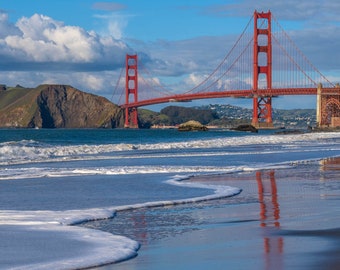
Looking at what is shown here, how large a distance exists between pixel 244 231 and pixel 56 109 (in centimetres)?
12439

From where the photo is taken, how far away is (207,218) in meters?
7.91

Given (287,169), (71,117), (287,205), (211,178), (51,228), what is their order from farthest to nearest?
(71,117) → (287,169) → (211,178) → (287,205) → (51,228)

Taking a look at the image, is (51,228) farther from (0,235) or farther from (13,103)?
(13,103)

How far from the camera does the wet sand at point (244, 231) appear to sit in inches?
217

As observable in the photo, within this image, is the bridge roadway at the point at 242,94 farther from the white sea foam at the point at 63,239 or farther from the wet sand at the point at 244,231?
the white sea foam at the point at 63,239

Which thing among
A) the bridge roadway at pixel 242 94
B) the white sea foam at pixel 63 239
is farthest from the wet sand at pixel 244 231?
the bridge roadway at pixel 242 94

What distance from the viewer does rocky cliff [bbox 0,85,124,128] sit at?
408ft

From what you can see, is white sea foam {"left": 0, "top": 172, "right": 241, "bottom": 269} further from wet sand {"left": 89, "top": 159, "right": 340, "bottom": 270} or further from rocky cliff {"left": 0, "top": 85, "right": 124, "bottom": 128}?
rocky cliff {"left": 0, "top": 85, "right": 124, "bottom": 128}

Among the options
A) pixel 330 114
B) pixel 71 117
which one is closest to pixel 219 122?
pixel 71 117

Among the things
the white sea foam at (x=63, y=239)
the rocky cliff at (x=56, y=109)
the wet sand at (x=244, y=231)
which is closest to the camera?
the wet sand at (x=244, y=231)

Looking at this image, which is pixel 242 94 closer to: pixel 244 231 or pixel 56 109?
pixel 244 231

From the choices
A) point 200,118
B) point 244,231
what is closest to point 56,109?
point 200,118

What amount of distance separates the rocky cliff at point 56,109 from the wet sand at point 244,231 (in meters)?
111

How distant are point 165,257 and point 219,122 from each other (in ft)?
427
